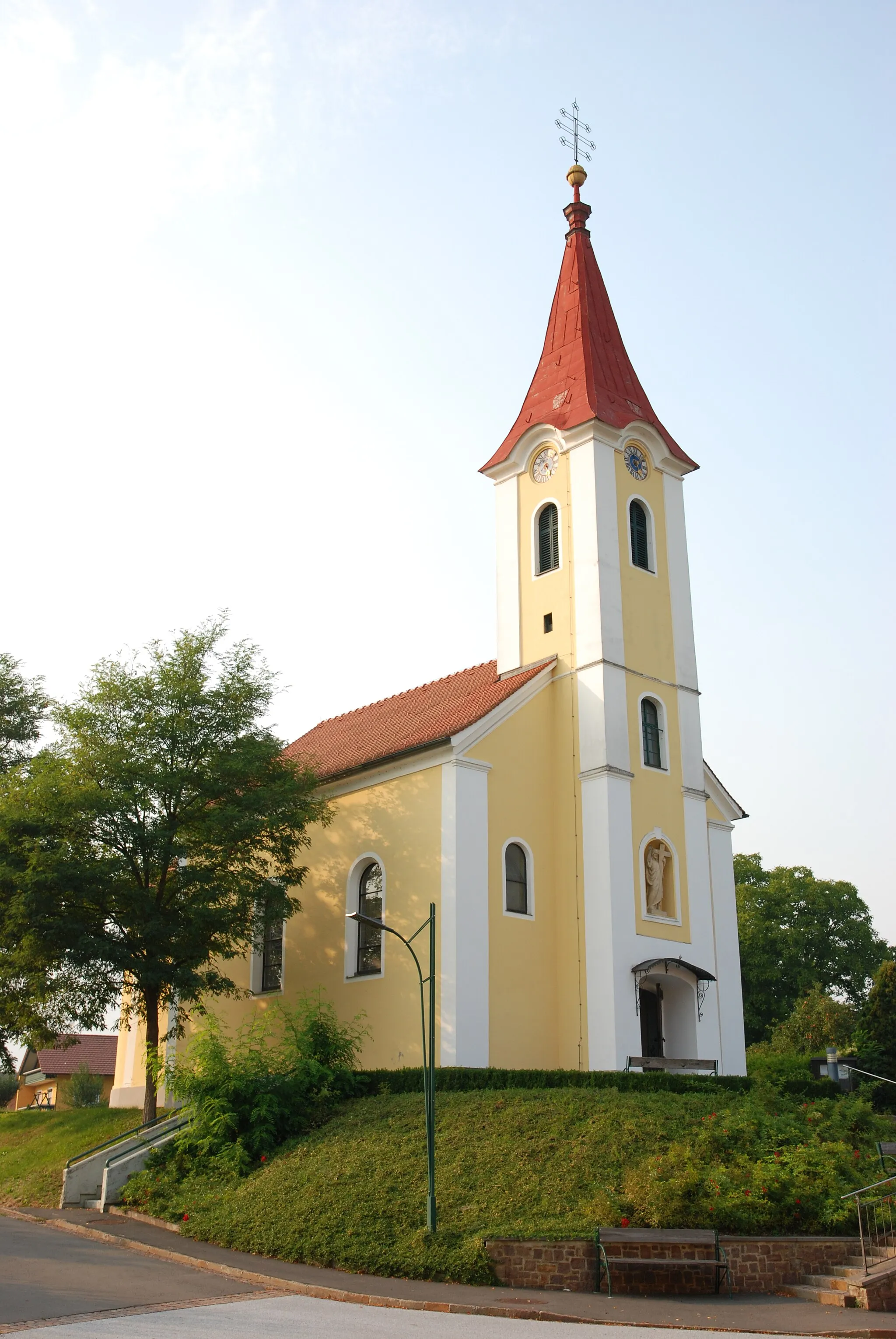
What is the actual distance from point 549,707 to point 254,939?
9432 millimetres

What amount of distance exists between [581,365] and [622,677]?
357 inches

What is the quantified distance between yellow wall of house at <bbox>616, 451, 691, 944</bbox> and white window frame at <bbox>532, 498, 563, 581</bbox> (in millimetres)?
1468

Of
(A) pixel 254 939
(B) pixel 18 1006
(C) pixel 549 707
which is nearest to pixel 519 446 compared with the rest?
(C) pixel 549 707

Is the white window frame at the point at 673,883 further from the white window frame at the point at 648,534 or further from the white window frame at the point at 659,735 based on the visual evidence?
the white window frame at the point at 648,534

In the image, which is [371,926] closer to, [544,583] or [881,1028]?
[544,583]

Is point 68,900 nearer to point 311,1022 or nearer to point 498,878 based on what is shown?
point 311,1022

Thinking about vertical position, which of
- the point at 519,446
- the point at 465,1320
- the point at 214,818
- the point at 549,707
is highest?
the point at 519,446

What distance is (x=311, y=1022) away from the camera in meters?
A: 23.5

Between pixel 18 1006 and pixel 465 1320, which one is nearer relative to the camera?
pixel 465 1320

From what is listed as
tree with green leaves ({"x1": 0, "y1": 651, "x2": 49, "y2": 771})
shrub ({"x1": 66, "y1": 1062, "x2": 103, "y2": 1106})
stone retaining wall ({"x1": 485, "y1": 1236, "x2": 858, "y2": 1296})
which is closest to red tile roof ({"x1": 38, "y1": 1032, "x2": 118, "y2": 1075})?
shrub ({"x1": 66, "y1": 1062, "x2": 103, "y2": 1106})

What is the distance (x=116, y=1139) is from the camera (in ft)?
72.1

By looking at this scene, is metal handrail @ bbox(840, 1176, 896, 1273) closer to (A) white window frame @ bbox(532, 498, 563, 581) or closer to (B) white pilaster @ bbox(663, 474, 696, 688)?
(B) white pilaster @ bbox(663, 474, 696, 688)

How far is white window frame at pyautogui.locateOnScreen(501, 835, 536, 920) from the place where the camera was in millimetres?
25547

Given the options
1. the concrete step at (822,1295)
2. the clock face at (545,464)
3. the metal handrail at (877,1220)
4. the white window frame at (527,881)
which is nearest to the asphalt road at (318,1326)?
the concrete step at (822,1295)
